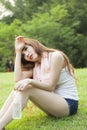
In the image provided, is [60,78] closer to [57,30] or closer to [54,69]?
[54,69]

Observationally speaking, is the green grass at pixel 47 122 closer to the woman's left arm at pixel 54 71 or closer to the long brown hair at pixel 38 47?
the woman's left arm at pixel 54 71

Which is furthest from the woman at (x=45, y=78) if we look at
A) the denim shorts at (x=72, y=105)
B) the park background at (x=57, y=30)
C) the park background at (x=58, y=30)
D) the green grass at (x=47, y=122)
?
the park background at (x=57, y=30)

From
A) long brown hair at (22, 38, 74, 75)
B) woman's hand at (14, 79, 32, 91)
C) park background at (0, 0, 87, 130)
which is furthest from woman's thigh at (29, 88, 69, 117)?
park background at (0, 0, 87, 130)

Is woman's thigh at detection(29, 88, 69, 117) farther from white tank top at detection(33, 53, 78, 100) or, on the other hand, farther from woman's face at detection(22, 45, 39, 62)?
woman's face at detection(22, 45, 39, 62)

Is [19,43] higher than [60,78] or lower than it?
higher

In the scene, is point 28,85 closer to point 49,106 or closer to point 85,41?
point 49,106

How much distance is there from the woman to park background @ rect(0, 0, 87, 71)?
31090 millimetres

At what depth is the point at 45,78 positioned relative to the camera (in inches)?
213

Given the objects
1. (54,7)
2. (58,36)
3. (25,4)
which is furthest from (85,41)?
(25,4)

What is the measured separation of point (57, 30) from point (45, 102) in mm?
32542

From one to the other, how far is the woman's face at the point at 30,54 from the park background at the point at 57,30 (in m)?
31.2

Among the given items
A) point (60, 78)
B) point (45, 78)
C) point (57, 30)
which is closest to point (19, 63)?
point (45, 78)

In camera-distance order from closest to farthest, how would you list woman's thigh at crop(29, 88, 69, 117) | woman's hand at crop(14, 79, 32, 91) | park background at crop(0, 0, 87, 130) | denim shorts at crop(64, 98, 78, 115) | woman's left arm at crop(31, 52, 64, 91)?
woman's hand at crop(14, 79, 32, 91) < woman's thigh at crop(29, 88, 69, 117) < woman's left arm at crop(31, 52, 64, 91) < denim shorts at crop(64, 98, 78, 115) < park background at crop(0, 0, 87, 130)

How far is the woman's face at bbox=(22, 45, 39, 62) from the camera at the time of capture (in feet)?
18.0
